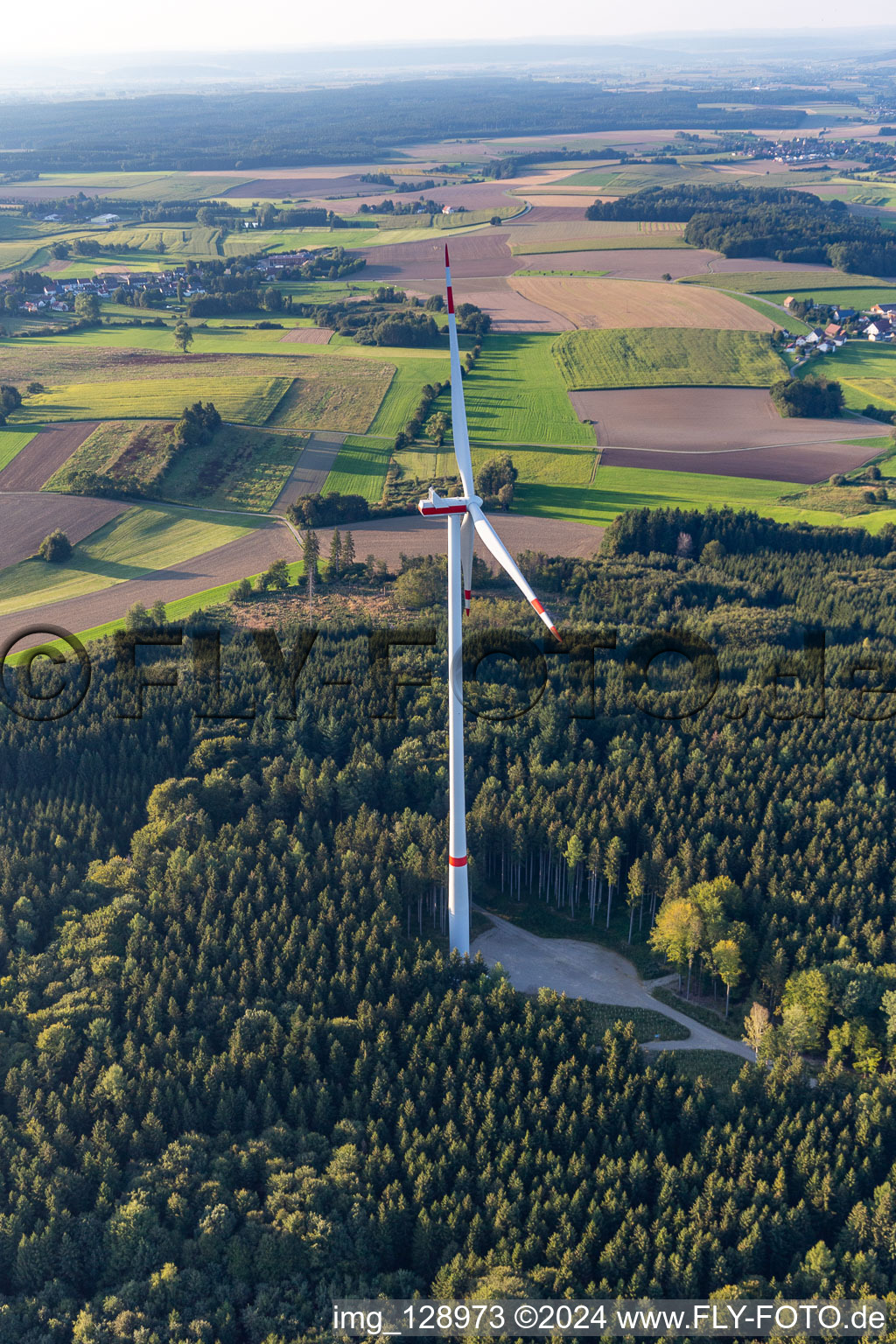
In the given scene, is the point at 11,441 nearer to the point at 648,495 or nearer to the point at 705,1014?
the point at 648,495

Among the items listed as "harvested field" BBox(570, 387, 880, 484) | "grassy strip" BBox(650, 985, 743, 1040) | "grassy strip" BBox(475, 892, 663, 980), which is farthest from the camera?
"harvested field" BBox(570, 387, 880, 484)

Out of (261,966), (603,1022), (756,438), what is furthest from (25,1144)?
(756,438)

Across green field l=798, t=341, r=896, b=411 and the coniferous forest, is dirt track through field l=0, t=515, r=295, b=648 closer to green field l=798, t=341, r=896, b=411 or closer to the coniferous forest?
the coniferous forest

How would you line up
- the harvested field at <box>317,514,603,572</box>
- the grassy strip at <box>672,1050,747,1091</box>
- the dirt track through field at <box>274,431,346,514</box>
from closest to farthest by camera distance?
1. the grassy strip at <box>672,1050,747,1091</box>
2. the harvested field at <box>317,514,603,572</box>
3. the dirt track through field at <box>274,431,346,514</box>

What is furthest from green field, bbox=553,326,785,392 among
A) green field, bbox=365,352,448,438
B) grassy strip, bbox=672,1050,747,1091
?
grassy strip, bbox=672,1050,747,1091

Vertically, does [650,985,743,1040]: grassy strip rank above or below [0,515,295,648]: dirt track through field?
below

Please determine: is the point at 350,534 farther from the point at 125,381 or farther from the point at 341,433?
the point at 125,381

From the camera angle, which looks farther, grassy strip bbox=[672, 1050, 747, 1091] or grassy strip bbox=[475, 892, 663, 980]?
grassy strip bbox=[475, 892, 663, 980]
